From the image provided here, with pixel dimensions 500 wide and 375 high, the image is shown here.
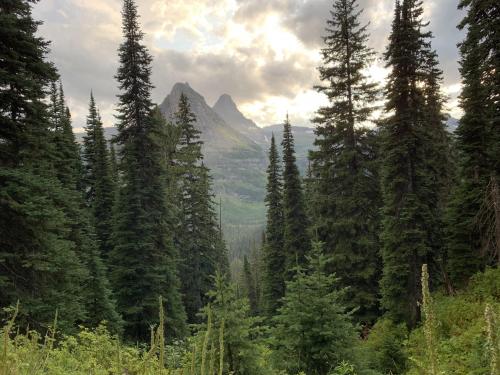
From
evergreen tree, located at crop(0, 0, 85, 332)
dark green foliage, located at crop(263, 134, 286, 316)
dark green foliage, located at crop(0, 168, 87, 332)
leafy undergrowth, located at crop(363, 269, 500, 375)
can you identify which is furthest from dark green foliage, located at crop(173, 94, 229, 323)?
dark green foliage, located at crop(0, 168, 87, 332)

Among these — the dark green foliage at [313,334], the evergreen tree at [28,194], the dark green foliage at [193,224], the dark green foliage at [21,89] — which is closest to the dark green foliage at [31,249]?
the evergreen tree at [28,194]

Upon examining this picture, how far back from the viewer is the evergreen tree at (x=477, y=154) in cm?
1338

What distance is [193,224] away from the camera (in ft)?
108

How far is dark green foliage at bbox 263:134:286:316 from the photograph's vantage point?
32.7 meters

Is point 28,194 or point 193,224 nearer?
point 28,194

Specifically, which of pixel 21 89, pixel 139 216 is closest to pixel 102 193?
pixel 139 216

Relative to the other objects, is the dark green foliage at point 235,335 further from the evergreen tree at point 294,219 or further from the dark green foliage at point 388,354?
the evergreen tree at point 294,219

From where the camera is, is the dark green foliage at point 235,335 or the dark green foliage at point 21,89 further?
the dark green foliage at point 21,89

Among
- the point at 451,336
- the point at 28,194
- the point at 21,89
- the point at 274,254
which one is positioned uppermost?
the point at 21,89

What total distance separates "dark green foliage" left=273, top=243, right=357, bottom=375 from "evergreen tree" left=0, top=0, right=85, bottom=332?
263 inches

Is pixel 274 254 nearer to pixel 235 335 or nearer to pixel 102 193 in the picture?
pixel 102 193

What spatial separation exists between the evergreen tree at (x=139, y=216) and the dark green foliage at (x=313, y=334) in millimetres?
12815

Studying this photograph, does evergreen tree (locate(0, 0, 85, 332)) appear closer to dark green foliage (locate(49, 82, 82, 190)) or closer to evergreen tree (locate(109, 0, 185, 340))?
dark green foliage (locate(49, 82, 82, 190))

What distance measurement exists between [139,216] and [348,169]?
1288 centimetres
